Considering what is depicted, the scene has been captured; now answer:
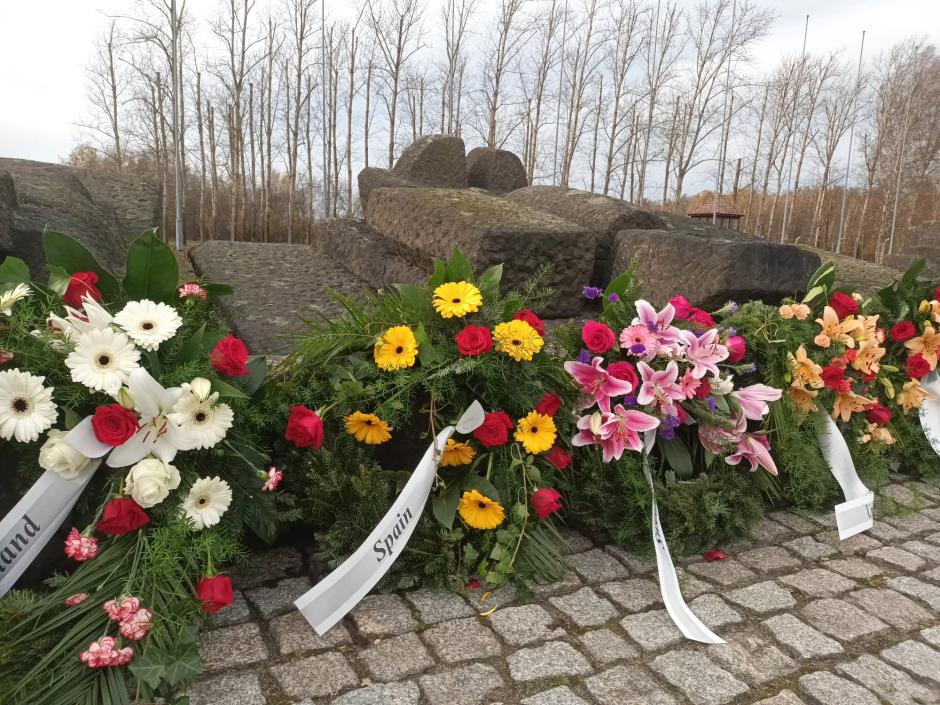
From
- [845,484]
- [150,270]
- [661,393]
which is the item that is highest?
Result: [150,270]

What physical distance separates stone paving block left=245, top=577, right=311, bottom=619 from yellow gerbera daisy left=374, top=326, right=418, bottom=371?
730 millimetres

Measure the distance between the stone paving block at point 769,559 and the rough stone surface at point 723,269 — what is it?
145 centimetres

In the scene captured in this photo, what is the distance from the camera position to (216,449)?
186 centimetres

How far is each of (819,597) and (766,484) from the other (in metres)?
0.56

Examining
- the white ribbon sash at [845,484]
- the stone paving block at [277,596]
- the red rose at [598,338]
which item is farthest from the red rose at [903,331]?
the stone paving block at [277,596]

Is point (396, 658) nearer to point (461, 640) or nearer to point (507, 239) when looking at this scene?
point (461, 640)

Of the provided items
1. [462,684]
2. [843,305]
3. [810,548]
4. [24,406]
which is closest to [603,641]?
[462,684]

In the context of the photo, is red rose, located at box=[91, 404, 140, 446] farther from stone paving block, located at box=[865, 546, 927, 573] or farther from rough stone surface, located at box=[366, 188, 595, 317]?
stone paving block, located at box=[865, 546, 927, 573]

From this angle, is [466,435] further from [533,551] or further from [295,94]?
[295,94]

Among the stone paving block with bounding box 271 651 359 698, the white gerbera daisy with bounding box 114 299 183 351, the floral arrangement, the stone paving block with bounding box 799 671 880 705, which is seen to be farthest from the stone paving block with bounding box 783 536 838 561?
the white gerbera daisy with bounding box 114 299 183 351

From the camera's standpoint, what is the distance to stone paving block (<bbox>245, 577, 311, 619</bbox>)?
6.37 ft

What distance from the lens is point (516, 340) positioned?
2195 mm

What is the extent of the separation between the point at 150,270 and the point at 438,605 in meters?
1.31

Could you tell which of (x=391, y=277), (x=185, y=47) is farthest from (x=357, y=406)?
(x=185, y=47)
